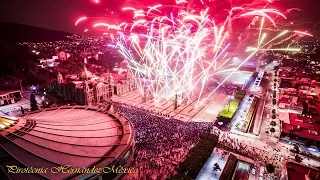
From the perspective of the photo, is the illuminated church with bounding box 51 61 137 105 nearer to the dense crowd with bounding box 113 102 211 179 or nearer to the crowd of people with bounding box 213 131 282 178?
the dense crowd with bounding box 113 102 211 179

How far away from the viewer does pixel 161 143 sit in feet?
108

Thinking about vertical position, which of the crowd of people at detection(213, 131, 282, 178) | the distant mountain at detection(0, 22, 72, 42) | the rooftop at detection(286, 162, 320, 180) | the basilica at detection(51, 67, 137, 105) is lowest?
the crowd of people at detection(213, 131, 282, 178)

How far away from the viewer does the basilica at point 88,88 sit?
53.1 metres

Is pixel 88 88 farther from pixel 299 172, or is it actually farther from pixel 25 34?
pixel 25 34

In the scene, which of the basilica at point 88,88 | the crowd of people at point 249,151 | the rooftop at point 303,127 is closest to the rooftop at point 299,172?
the crowd of people at point 249,151

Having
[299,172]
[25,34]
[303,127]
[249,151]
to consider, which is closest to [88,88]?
[249,151]

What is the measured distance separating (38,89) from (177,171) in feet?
171

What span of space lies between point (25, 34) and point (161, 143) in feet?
512

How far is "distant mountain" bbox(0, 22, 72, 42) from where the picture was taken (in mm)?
128550

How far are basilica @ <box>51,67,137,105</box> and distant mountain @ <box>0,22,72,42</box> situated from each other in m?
79.1

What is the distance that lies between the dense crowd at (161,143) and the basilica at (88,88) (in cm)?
1525

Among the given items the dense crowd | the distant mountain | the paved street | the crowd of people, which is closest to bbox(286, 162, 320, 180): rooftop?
the crowd of people

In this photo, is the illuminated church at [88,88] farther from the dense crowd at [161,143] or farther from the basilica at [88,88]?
the dense crowd at [161,143]

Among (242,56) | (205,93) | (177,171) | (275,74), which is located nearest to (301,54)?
(242,56)
